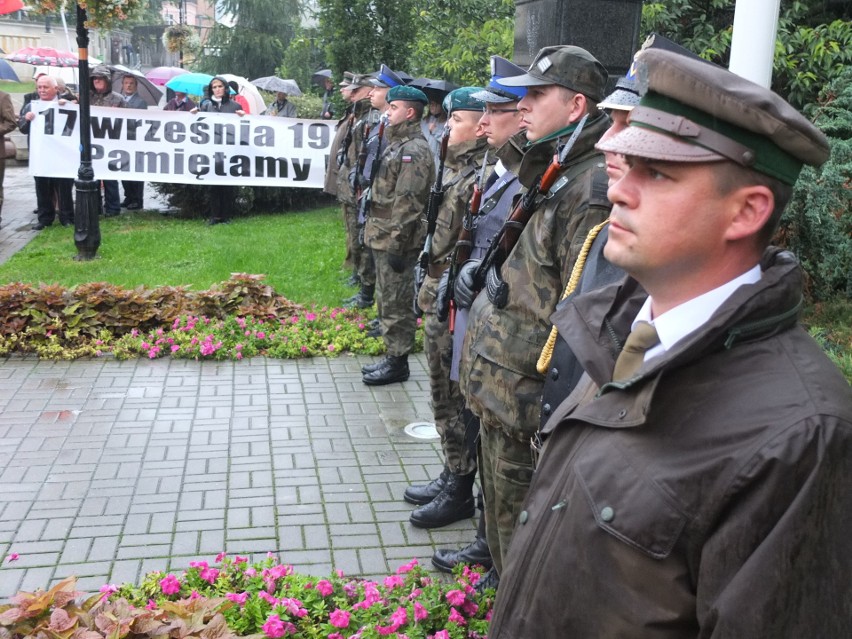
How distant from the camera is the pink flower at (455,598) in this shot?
11.7 feet

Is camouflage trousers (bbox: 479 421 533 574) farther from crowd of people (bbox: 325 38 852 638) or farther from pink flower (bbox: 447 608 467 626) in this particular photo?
crowd of people (bbox: 325 38 852 638)

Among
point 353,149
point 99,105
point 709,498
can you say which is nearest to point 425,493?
point 709,498

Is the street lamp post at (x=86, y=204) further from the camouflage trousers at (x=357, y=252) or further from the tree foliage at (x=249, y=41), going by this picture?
the tree foliage at (x=249, y=41)

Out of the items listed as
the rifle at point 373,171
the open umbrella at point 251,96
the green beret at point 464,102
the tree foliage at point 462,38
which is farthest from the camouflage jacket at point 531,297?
the open umbrella at point 251,96

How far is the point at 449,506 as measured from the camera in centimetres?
469

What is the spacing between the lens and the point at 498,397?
3.16 meters

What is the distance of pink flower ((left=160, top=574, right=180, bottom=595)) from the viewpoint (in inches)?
146

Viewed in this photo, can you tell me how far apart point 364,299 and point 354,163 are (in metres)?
1.41

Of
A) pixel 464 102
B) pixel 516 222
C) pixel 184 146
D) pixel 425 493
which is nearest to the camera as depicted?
pixel 516 222

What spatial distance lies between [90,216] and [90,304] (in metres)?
3.23

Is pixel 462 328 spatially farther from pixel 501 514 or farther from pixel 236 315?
pixel 236 315

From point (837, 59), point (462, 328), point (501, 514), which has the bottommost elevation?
point (501, 514)

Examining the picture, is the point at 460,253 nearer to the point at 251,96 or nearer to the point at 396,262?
the point at 396,262

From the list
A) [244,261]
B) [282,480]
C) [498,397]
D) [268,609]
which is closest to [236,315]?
[244,261]
